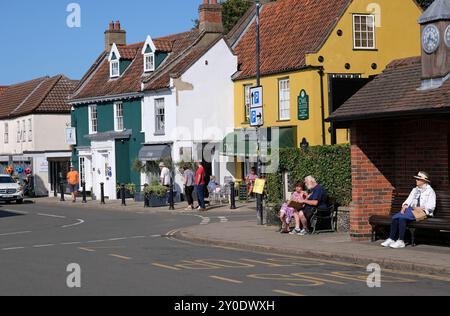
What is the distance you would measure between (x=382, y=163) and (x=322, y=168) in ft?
10.4

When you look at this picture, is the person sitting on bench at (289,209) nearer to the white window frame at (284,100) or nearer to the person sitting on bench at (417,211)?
the person sitting on bench at (417,211)

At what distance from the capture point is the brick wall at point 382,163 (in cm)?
1831

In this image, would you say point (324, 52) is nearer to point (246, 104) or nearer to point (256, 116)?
point (246, 104)

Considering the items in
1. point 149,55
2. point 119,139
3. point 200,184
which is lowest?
point 200,184

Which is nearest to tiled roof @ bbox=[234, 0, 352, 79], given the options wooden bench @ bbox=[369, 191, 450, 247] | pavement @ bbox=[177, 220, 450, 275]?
pavement @ bbox=[177, 220, 450, 275]

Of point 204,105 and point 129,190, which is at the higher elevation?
point 204,105

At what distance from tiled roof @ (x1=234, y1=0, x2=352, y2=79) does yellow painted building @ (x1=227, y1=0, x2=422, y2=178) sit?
5 centimetres

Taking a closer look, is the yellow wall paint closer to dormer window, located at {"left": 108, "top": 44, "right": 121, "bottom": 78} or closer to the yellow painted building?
the yellow painted building

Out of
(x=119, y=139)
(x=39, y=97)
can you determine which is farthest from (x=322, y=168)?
(x=39, y=97)

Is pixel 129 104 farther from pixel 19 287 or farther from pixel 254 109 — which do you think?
pixel 19 287

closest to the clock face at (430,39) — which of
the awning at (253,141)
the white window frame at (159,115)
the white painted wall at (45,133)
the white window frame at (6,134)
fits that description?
the awning at (253,141)

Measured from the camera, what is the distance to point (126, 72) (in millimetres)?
47031

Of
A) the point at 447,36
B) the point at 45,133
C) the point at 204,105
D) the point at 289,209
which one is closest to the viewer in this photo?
the point at 447,36
